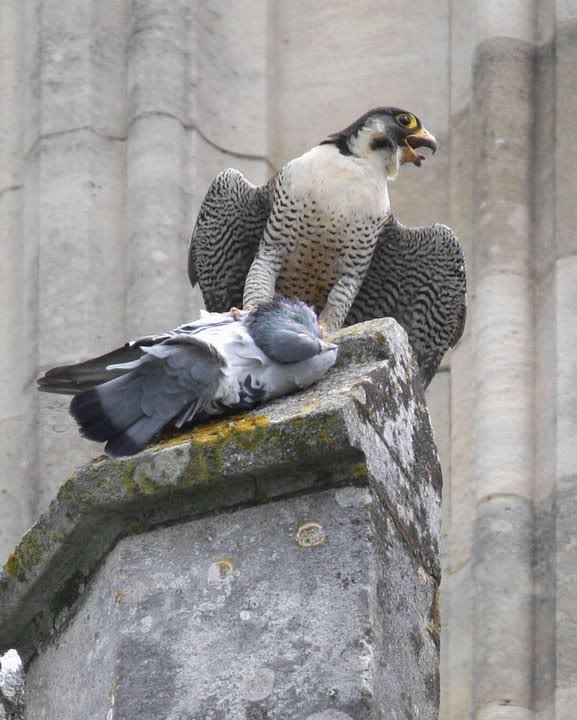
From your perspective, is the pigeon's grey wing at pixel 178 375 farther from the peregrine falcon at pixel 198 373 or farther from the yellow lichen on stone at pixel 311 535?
the yellow lichen on stone at pixel 311 535

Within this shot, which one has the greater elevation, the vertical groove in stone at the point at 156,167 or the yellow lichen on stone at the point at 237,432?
the vertical groove in stone at the point at 156,167

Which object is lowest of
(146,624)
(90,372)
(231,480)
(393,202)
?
(146,624)

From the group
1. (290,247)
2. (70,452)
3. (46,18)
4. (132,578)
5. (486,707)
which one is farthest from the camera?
(46,18)

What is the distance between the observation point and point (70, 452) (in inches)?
460

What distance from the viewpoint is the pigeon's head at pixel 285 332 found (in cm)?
705

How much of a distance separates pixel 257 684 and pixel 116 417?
2.76 feet

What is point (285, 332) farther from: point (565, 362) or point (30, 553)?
point (565, 362)

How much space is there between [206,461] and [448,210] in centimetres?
568

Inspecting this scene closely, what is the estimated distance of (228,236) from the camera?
9.73 m

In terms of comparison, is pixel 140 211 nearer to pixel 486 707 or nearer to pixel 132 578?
pixel 486 707

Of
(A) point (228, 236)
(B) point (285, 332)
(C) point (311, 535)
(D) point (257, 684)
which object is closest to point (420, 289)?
(A) point (228, 236)

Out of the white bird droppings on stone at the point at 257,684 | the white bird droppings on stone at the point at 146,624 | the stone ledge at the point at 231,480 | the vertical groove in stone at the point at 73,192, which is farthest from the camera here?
the vertical groove in stone at the point at 73,192

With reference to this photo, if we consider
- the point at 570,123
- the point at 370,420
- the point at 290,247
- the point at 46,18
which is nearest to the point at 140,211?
the point at 46,18

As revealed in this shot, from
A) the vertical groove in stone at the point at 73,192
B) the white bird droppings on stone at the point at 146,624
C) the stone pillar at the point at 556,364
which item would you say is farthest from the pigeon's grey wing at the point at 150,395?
the vertical groove in stone at the point at 73,192
